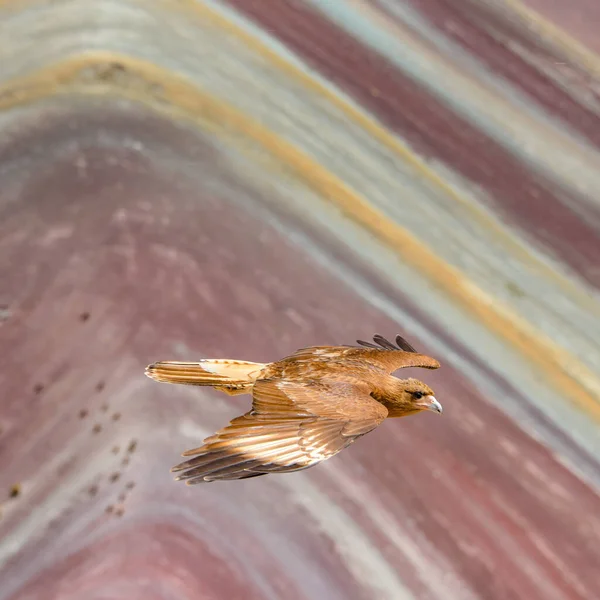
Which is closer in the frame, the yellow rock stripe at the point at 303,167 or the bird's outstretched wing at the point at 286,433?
the bird's outstretched wing at the point at 286,433

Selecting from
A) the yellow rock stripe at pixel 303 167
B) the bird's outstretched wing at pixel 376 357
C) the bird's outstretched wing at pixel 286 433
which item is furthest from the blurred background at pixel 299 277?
the bird's outstretched wing at pixel 286 433

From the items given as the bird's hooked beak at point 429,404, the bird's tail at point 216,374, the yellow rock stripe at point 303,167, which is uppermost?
the yellow rock stripe at point 303,167

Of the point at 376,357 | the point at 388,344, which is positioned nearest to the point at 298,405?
the point at 376,357

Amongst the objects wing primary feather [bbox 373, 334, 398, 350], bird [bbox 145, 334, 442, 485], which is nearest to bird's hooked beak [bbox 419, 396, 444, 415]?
bird [bbox 145, 334, 442, 485]

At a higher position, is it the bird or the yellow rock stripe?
the yellow rock stripe

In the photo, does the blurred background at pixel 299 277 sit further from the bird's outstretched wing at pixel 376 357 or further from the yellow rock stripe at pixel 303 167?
the bird's outstretched wing at pixel 376 357

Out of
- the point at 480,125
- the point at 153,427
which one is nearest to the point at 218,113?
the point at 480,125

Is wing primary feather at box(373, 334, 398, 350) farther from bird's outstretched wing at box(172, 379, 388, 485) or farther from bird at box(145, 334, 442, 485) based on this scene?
bird's outstretched wing at box(172, 379, 388, 485)

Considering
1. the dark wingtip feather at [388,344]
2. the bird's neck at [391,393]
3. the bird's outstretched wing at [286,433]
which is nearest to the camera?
the bird's outstretched wing at [286,433]
